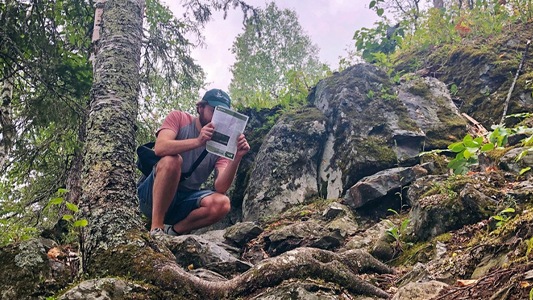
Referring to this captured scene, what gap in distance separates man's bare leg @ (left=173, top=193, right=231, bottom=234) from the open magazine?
0.66m

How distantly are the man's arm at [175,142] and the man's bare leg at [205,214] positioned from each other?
702 mm

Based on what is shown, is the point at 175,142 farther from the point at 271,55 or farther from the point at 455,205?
the point at 271,55

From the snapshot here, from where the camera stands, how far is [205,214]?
175 inches

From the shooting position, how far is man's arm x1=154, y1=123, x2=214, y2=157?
3.94 meters

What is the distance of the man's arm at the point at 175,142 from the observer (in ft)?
12.9

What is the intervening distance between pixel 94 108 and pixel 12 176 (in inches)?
195

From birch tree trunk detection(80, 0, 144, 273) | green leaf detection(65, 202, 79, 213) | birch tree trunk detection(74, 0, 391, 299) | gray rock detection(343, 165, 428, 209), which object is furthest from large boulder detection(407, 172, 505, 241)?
green leaf detection(65, 202, 79, 213)

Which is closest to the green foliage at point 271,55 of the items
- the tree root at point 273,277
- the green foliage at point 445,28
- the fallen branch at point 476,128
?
the green foliage at point 445,28

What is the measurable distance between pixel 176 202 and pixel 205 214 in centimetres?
39

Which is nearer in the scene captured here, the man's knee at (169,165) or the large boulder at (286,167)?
the man's knee at (169,165)

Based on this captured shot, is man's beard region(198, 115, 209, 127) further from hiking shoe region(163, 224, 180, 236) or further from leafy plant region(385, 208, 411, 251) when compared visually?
leafy plant region(385, 208, 411, 251)

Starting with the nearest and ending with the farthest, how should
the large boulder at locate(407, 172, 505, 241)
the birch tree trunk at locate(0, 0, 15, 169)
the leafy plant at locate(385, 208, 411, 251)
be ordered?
the large boulder at locate(407, 172, 505, 241), the leafy plant at locate(385, 208, 411, 251), the birch tree trunk at locate(0, 0, 15, 169)

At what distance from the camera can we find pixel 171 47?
7496 millimetres

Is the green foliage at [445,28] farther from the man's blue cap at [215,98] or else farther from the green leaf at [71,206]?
the green leaf at [71,206]
